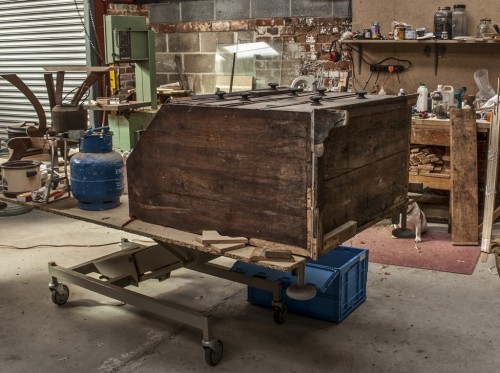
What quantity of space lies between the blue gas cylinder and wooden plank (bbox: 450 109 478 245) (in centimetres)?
245

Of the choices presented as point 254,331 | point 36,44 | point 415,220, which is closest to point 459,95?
point 415,220

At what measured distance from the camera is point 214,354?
2633mm

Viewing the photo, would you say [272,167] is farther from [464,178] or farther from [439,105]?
[439,105]

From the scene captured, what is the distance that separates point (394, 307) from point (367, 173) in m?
1.00

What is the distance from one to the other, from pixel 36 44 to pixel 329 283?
537 cm

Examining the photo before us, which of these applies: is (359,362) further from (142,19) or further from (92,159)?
(142,19)

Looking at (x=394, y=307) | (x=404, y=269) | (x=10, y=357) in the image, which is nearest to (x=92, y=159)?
(x=10, y=357)

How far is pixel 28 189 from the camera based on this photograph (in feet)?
9.91

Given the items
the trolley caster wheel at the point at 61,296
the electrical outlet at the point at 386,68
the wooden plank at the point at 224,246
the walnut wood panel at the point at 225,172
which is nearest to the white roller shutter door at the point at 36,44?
the electrical outlet at the point at 386,68

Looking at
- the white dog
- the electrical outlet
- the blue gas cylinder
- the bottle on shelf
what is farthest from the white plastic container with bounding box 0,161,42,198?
the electrical outlet

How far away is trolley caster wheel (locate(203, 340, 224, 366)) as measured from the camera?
2617mm

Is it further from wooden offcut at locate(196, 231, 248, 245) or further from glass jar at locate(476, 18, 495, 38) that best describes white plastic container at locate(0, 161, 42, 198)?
glass jar at locate(476, 18, 495, 38)

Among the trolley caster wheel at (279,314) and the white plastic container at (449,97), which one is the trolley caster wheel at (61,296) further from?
the white plastic container at (449,97)

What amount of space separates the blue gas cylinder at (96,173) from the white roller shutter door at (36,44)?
4.12 meters
